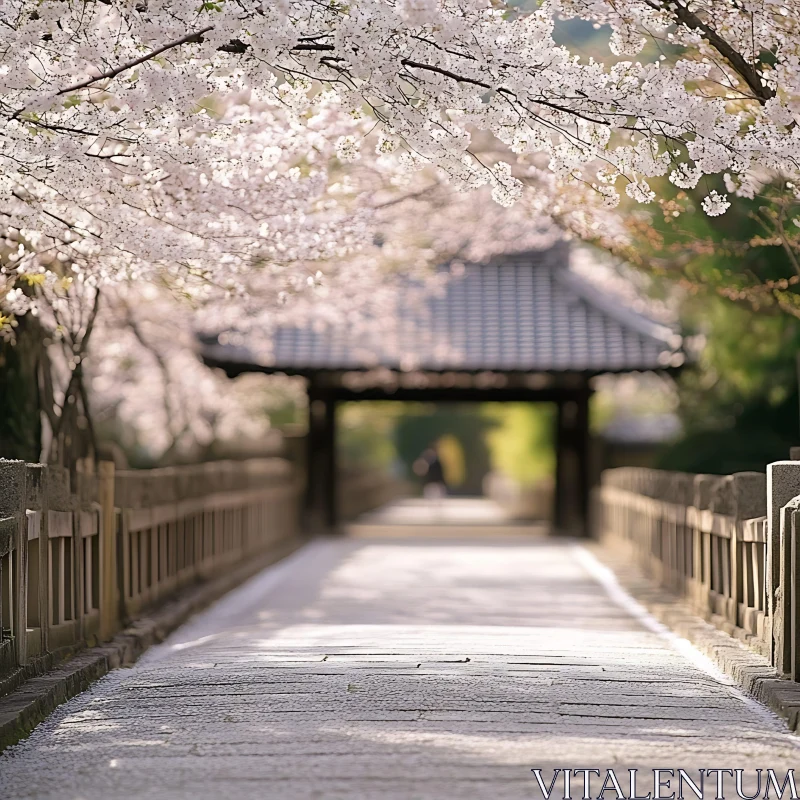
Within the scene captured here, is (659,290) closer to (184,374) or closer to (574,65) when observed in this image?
(184,374)

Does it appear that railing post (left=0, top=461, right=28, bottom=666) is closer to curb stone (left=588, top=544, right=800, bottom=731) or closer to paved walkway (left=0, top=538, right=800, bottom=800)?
paved walkway (left=0, top=538, right=800, bottom=800)

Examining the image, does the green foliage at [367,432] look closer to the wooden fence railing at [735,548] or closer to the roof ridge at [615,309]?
the roof ridge at [615,309]

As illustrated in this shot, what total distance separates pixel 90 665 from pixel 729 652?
11.7ft

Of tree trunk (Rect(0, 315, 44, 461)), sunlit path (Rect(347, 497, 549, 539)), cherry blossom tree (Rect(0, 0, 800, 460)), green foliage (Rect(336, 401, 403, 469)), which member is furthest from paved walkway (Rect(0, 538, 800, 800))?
green foliage (Rect(336, 401, 403, 469))

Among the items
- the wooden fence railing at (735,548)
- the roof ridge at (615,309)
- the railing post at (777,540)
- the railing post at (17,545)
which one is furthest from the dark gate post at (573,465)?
the railing post at (17,545)

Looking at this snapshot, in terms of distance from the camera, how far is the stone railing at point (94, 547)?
6.57 meters

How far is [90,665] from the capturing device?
736cm

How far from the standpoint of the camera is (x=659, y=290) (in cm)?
2316

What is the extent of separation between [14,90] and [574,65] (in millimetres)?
2755

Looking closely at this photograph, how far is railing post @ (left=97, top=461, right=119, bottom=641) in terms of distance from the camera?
8.55 metres

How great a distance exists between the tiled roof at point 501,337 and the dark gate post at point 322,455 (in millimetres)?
1298

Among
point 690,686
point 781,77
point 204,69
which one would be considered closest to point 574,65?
point 781,77

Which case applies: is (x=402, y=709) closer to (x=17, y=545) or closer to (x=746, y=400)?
(x=17, y=545)

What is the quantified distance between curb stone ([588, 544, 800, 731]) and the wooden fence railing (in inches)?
2.9
